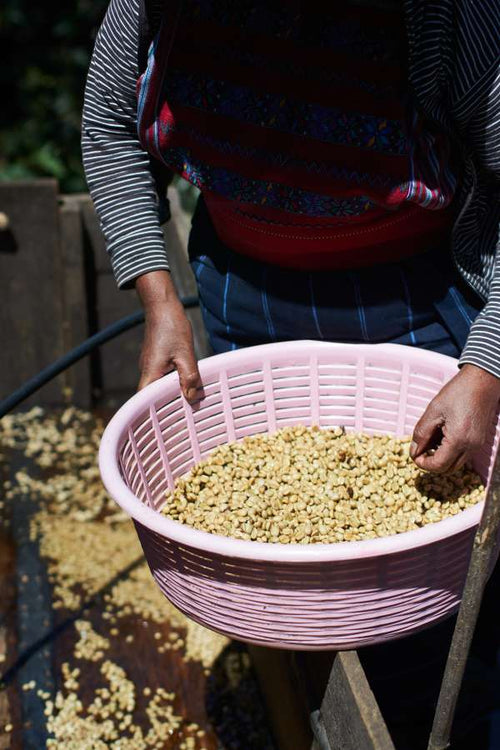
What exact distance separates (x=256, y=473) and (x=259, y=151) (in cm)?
52

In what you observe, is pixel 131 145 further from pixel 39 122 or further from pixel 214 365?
pixel 39 122

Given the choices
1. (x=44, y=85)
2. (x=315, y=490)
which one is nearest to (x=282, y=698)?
(x=315, y=490)

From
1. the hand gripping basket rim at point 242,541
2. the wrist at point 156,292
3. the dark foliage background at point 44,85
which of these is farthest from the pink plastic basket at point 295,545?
the dark foliage background at point 44,85

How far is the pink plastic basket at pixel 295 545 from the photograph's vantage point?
3.48 ft

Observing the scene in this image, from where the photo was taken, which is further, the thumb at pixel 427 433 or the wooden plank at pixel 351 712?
the thumb at pixel 427 433

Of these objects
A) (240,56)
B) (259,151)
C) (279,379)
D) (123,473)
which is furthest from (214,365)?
(240,56)

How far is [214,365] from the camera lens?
4.99 ft

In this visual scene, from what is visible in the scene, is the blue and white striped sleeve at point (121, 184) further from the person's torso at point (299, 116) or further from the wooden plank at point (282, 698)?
the wooden plank at point (282, 698)

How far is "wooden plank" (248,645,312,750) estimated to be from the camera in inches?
58.8

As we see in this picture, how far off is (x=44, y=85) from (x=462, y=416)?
388 centimetres

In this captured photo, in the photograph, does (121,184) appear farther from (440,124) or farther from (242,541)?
(242,541)

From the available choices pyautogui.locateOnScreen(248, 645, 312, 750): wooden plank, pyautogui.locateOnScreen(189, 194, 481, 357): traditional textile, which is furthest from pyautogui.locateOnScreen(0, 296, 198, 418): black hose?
pyautogui.locateOnScreen(248, 645, 312, 750): wooden plank

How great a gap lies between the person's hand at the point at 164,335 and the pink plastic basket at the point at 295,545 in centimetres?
3

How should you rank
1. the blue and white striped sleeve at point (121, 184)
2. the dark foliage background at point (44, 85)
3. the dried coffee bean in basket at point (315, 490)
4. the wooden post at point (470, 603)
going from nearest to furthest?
the wooden post at point (470, 603)
the dried coffee bean in basket at point (315, 490)
the blue and white striped sleeve at point (121, 184)
the dark foliage background at point (44, 85)
